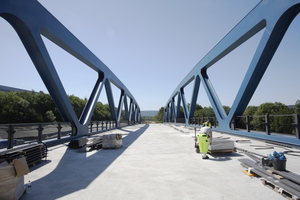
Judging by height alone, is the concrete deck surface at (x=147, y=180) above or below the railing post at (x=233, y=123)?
below

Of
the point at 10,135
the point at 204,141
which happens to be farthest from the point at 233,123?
the point at 10,135

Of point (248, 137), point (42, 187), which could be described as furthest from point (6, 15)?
point (248, 137)

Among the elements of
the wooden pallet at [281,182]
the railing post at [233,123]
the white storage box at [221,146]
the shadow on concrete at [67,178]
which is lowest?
the shadow on concrete at [67,178]

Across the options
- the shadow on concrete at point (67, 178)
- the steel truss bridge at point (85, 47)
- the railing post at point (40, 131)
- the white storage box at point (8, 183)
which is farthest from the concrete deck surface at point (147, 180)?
the steel truss bridge at point (85, 47)

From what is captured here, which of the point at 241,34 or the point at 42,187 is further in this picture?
the point at 241,34

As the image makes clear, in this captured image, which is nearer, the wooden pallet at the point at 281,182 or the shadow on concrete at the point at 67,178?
the wooden pallet at the point at 281,182

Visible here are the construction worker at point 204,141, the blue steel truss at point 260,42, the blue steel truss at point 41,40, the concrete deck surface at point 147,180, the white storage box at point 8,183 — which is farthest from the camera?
the blue steel truss at point 260,42

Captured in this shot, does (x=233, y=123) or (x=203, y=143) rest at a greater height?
(x=233, y=123)

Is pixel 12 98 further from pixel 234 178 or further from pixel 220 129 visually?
pixel 234 178

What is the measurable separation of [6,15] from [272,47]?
12.5 m

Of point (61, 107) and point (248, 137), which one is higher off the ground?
point (61, 107)

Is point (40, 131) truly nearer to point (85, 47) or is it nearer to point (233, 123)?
point (85, 47)

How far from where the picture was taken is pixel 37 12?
9.22 metres

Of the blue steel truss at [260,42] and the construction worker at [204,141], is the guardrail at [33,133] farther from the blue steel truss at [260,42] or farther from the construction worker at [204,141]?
the blue steel truss at [260,42]
